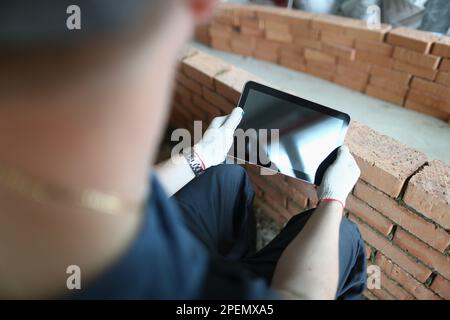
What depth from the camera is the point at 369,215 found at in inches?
47.8

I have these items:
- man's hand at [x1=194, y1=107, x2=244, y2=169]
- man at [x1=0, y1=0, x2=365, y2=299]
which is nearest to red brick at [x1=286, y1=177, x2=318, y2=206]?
man's hand at [x1=194, y1=107, x2=244, y2=169]

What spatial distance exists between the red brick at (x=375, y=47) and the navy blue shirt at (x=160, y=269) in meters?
1.54

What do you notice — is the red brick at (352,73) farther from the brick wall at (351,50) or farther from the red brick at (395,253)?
the red brick at (395,253)

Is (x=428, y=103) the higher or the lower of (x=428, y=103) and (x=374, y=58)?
the lower

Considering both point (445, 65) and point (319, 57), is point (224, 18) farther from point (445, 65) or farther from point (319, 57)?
point (445, 65)

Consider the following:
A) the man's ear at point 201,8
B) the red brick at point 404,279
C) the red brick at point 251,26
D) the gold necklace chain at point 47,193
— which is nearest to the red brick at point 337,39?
the red brick at point 251,26

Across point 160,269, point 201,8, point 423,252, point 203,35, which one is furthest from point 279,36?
point 160,269

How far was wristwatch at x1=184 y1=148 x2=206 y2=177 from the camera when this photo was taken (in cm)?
119

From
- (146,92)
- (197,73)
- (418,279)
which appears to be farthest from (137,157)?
(197,73)

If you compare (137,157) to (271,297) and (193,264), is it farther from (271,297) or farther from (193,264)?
(271,297)

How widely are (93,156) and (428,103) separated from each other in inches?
66.3

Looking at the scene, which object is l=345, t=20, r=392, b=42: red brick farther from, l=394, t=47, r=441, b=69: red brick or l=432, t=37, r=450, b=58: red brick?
l=432, t=37, r=450, b=58: red brick

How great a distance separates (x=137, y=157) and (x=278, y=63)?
190 cm

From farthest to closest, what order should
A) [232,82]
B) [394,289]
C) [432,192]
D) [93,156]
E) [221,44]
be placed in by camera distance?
[221,44] → [232,82] → [394,289] → [432,192] → [93,156]
